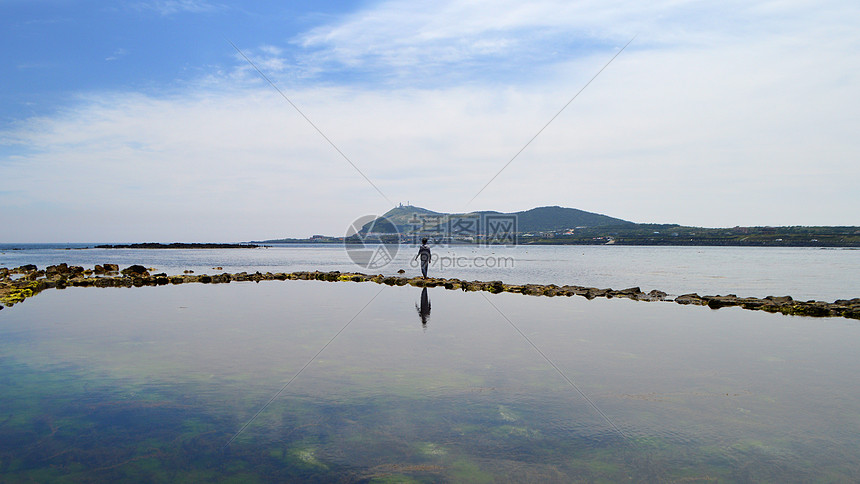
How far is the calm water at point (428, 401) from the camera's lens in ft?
21.4

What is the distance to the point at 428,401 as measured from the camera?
8945 mm

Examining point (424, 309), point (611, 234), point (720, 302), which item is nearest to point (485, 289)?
point (424, 309)

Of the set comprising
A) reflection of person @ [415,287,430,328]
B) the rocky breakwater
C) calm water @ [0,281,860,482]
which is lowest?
calm water @ [0,281,860,482]

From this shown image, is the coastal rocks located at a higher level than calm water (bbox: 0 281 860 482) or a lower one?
higher

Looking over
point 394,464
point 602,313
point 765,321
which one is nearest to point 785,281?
point 765,321

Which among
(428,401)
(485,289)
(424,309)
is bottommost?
(428,401)

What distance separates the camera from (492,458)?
6.71 meters

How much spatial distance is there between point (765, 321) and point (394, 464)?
16.3 metres

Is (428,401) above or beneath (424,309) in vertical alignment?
beneath

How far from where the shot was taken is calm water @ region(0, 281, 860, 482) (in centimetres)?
652

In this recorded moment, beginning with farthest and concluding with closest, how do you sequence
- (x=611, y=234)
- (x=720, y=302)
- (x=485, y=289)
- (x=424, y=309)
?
(x=611, y=234) → (x=485, y=289) → (x=720, y=302) → (x=424, y=309)

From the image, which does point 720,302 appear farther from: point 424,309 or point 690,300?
point 424,309

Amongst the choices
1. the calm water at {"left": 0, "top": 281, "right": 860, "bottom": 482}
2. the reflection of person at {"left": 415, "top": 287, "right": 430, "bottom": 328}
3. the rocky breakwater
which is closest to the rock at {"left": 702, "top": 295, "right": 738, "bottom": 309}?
the rocky breakwater

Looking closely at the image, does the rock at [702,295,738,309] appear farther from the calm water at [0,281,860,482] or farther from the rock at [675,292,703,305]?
the calm water at [0,281,860,482]
